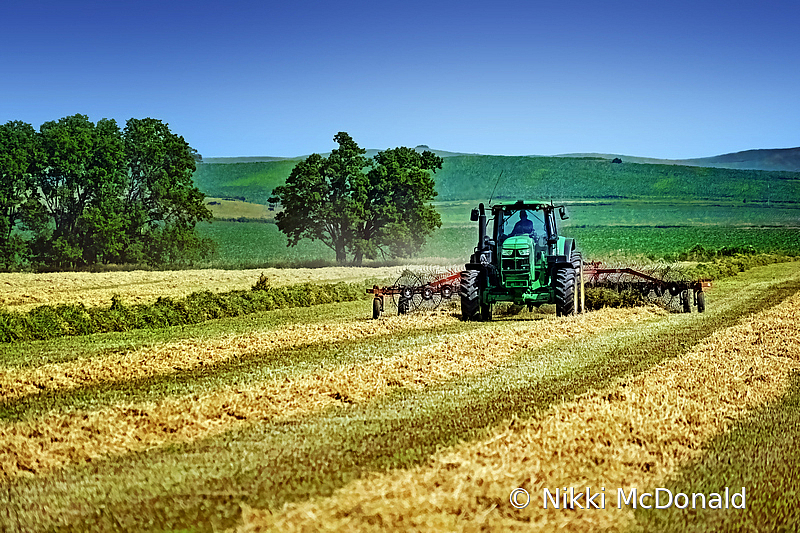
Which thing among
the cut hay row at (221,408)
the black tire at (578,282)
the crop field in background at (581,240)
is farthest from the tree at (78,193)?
the cut hay row at (221,408)

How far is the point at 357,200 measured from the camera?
145 feet

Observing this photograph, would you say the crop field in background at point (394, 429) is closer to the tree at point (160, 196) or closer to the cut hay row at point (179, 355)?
the cut hay row at point (179, 355)

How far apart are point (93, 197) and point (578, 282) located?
3074 centimetres

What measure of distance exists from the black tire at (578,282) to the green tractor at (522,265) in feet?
0.07

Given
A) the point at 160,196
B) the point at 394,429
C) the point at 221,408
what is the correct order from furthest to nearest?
the point at 160,196
the point at 221,408
the point at 394,429

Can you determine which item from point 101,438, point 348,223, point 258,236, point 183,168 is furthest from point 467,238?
point 101,438

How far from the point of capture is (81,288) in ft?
93.4

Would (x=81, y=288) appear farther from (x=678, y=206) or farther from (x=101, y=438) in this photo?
(x=678, y=206)

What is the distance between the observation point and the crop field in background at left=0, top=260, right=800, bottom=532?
5742 millimetres

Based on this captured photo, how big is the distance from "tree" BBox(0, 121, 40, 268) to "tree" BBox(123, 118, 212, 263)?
4.63 metres

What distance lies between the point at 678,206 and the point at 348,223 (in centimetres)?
6374

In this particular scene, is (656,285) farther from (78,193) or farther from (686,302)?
(78,193)

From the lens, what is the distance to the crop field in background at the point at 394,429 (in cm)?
574

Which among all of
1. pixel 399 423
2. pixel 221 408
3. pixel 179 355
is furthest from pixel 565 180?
pixel 399 423
